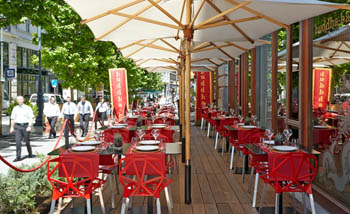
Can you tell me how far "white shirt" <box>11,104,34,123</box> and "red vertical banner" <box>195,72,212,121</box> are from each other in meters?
10.6

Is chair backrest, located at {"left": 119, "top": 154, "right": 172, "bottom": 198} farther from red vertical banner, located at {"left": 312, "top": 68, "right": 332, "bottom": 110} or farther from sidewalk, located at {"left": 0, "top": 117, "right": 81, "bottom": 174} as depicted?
sidewalk, located at {"left": 0, "top": 117, "right": 81, "bottom": 174}

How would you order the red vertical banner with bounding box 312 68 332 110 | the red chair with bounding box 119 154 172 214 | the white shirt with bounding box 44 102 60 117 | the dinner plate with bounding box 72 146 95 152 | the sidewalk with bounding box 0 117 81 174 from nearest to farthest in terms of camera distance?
the red chair with bounding box 119 154 172 214
the dinner plate with bounding box 72 146 95 152
the red vertical banner with bounding box 312 68 332 110
the sidewalk with bounding box 0 117 81 174
the white shirt with bounding box 44 102 60 117

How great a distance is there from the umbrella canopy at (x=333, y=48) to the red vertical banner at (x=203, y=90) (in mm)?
13340

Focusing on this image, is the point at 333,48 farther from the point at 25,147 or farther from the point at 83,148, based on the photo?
the point at 25,147

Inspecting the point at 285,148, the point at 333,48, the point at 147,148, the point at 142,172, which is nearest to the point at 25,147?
the point at 147,148

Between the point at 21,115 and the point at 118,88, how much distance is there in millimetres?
8659

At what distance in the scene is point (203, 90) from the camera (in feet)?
65.7

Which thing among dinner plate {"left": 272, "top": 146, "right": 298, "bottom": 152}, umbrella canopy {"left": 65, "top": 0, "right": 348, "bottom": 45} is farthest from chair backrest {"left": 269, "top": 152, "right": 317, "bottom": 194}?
umbrella canopy {"left": 65, "top": 0, "right": 348, "bottom": 45}

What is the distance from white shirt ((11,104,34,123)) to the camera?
10.5 metres

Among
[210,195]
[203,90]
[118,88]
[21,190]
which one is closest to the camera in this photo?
[21,190]

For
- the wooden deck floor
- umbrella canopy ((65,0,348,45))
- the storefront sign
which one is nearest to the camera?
the storefront sign

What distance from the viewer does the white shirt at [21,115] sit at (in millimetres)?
10531

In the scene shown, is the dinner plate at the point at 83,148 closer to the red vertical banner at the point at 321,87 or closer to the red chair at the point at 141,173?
the red chair at the point at 141,173

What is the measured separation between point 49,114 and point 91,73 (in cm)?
787
